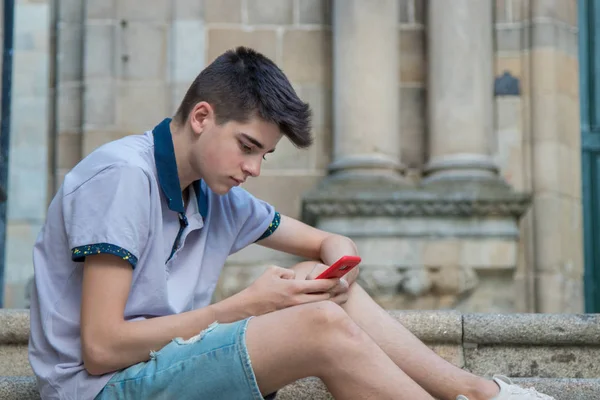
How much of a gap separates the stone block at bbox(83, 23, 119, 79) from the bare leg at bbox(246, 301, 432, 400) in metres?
3.79

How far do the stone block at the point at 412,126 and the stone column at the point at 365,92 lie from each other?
4.6 inches

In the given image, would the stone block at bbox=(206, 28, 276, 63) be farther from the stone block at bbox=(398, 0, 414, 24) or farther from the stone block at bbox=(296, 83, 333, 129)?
the stone block at bbox=(398, 0, 414, 24)

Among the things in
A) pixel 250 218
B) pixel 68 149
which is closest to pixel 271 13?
pixel 68 149

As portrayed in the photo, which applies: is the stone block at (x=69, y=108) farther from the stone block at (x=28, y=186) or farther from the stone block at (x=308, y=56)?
the stone block at (x=308, y=56)

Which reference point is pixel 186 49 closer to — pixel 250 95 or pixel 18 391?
pixel 18 391

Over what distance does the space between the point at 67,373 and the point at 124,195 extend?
44cm

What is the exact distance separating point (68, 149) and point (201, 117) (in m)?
3.47

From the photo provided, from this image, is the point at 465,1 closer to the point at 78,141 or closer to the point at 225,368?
the point at 78,141

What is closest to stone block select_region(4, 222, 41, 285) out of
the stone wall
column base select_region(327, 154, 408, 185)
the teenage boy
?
the stone wall

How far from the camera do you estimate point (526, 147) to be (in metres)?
6.05

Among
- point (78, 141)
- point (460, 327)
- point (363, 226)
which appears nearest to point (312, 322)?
point (460, 327)

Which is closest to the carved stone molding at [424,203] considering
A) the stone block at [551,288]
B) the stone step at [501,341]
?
the stone block at [551,288]

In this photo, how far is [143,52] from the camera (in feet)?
19.8

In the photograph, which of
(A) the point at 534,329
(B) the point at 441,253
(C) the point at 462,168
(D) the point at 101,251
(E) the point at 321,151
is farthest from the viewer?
(E) the point at 321,151
